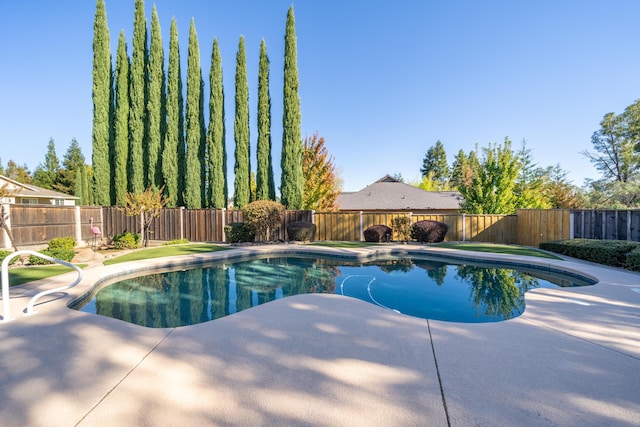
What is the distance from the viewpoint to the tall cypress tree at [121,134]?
55.8 ft

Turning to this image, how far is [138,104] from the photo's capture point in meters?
17.3

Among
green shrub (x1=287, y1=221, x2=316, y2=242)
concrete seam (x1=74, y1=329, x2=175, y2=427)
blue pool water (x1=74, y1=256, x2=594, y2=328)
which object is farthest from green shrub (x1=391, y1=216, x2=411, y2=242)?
concrete seam (x1=74, y1=329, x2=175, y2=427)

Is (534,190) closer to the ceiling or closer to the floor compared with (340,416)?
closer to the ceiling

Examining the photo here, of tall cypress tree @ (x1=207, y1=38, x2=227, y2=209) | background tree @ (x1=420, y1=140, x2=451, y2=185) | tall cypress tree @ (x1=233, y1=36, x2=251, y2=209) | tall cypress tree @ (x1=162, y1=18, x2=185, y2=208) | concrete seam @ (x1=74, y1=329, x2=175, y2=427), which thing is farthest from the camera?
background tree @ (x1=420, y1=140, x2=451, y2=185)

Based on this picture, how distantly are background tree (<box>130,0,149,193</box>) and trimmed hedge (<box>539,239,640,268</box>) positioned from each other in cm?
2143

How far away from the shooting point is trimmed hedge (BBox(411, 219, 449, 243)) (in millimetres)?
13867

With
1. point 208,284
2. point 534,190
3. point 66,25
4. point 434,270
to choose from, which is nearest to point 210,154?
point 66,25

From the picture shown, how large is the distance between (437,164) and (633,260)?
52010 millimetres

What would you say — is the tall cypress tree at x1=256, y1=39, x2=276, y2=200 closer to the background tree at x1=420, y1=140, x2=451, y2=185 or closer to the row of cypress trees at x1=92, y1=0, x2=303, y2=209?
the row of cypress trees at x1=92, y1=0, x2=303, y2=209

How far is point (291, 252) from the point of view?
11648 mm

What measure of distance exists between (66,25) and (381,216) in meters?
17.7

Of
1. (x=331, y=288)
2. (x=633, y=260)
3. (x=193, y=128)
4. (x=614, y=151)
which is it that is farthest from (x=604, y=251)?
(x=614, y=151)

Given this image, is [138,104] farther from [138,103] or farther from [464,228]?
[464,228]

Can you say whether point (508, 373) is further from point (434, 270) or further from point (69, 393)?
point (434, 270)
